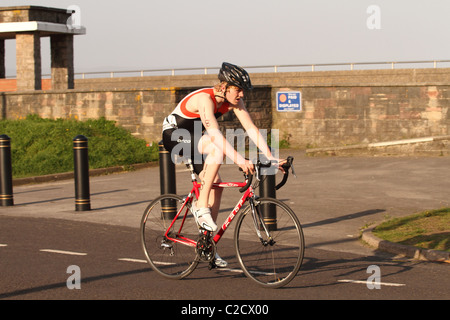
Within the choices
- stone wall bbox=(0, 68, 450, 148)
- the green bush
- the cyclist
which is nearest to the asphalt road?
the cyclist

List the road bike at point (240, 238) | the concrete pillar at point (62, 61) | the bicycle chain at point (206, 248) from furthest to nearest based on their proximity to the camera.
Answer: the concrete pillar at point (62, 61) < the bicycle chain at point (206, 248) < the road bike at point (240, 238)

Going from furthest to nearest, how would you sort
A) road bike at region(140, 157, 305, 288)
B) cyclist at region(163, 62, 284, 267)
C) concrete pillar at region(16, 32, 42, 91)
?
concrete pillar at region(16, 32, 42, 91)
cyclist at region(163, 62, 284, 267)
road bike at region(140, 157, 305, 288)

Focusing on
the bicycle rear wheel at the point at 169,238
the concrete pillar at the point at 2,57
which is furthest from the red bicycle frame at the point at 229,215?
the concrete pillar at the point at 2,57

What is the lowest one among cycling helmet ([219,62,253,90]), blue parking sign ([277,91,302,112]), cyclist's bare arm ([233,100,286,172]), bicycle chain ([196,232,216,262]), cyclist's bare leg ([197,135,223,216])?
bicycle chain ([196,232,216,262])

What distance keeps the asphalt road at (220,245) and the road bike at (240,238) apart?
155 millimetres

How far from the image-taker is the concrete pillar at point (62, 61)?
30.6 m

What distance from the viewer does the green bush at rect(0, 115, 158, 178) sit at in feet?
60.9

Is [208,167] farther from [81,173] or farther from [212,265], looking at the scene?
[81,173]

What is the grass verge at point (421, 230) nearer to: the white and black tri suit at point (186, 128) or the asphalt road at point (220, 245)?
the asphalt road at point (220, 245)

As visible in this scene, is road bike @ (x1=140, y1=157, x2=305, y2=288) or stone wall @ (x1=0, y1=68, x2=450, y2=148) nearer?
road bike @ (x1=140, y1=157, x2=305, y2=288)

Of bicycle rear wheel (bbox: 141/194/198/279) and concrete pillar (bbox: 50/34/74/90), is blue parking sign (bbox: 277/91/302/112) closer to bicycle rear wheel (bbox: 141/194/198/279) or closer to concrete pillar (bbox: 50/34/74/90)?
concrete pillar (bbox: 50/34/74/90)

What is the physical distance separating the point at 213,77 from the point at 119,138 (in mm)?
19423

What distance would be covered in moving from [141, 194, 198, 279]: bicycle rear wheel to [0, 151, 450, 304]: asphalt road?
5.9 inches

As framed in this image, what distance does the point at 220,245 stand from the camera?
8.40 metres
